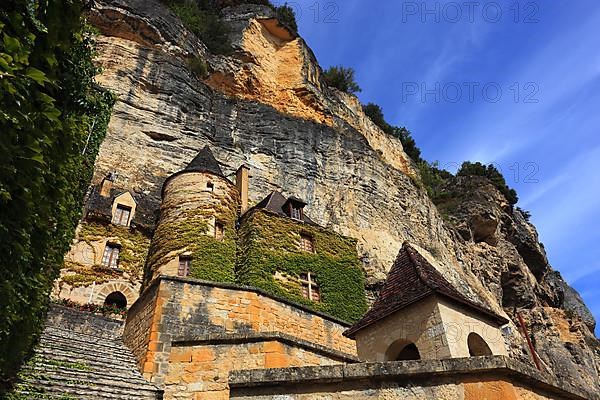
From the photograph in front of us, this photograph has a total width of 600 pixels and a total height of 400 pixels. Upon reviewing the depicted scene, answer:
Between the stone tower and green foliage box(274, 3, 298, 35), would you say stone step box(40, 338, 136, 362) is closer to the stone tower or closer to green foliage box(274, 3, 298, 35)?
the stone tower

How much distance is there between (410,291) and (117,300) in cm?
1261

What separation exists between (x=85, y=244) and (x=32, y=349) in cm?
978

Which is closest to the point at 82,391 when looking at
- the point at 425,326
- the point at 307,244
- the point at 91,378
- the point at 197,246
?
the point at 91,378

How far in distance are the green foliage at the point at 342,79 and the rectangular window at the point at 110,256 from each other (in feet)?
83.8

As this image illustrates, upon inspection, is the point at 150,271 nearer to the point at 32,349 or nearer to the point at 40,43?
the point at 32,349

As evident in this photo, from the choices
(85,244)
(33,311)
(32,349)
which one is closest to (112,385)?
(32,349)

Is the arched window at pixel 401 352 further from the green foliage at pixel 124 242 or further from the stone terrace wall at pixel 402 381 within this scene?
the green foliage at pixel 124 242

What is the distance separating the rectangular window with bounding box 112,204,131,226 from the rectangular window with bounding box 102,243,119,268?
46.1 inches

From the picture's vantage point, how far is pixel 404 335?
7.42m

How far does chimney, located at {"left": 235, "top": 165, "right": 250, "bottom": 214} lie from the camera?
21.1m

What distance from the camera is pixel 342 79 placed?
37.8 m

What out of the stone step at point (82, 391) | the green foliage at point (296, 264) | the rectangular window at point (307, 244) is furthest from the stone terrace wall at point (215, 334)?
the rectangular window at point (307, 244)

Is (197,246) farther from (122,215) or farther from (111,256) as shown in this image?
(122,215)

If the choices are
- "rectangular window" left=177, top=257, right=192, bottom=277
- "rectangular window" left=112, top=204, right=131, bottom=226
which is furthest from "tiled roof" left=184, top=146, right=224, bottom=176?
"rectangular window" left=177, top=257, right=192, bottom=277
